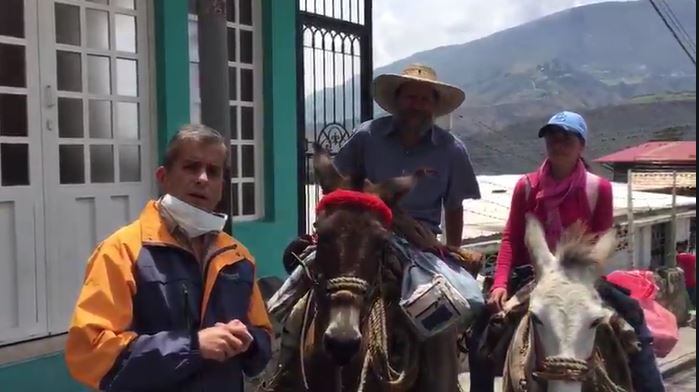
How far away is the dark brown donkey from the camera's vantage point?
3.53m

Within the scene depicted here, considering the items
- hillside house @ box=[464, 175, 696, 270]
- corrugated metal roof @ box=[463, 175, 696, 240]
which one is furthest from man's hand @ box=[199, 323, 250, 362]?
hillside house @ box=[464, 175, 696, 270]

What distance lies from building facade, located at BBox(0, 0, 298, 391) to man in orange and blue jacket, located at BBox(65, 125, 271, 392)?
3396 millimetres

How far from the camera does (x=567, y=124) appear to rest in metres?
4.47

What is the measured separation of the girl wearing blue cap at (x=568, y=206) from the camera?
4.47 m

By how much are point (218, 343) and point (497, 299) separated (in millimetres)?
2330

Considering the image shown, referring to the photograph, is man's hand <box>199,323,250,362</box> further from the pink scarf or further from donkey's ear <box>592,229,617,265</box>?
the pink scarf

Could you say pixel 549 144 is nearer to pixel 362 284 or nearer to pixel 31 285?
pixel 362 284

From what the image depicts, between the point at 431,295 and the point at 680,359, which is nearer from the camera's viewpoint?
the point at 431,295

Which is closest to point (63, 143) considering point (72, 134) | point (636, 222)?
point (72, 134)

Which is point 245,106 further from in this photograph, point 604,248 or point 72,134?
point 604,248

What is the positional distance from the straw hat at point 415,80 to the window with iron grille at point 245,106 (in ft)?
Answer: 10.8

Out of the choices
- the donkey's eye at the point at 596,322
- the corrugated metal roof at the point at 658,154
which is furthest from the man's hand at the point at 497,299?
the corrugated metal roof at the point at 658,154

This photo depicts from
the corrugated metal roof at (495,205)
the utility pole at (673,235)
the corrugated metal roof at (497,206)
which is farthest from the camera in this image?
the utility pole at (673,235)

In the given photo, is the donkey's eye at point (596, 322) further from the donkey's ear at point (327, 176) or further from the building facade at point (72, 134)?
the building facade at point (72, 134)
